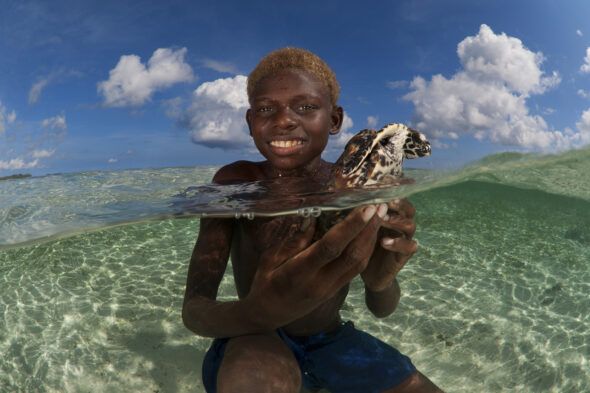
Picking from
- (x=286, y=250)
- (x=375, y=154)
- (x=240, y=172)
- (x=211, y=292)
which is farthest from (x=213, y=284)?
(x=375, y=154)

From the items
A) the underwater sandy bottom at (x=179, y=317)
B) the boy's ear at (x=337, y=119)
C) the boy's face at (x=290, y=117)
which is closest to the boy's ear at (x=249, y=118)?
the boy's face at (x=290, y=117)

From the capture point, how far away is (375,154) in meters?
2.94

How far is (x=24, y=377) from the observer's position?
16.2ft

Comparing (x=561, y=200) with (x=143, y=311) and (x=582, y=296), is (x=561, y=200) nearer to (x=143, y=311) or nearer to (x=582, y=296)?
(x=582, y=296)

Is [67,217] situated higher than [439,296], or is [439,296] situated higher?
[67,217]

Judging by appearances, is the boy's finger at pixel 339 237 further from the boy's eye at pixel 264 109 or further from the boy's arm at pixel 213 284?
the boy's eye at pixel 264 109

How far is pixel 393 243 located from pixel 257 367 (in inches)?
47.2

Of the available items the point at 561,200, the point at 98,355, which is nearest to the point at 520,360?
the point at 98,355

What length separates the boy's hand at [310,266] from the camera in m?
2.04

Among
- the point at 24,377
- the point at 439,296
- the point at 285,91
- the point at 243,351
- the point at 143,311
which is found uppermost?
the point at 285,91

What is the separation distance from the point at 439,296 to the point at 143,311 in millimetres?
4750

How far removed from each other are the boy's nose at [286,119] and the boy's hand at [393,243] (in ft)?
4.15

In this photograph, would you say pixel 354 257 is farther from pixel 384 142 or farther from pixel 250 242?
pixel 250 242

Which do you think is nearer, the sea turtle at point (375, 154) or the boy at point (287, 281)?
the boy at point (287, 281)
